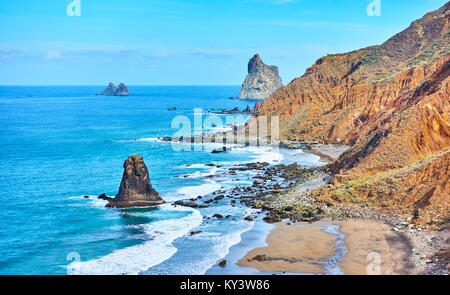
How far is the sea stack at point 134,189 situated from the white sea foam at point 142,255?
7074 mm

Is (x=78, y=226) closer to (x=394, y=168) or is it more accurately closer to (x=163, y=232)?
(x=163, y=232)

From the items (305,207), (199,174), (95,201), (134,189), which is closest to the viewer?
(305,207)

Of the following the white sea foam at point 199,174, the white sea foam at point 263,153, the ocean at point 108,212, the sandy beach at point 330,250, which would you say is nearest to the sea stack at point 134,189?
the ocean at point 108,212

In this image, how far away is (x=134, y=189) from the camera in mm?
49031

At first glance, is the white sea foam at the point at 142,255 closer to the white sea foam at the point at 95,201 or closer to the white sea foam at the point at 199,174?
the white sea foam at the point at 95,201

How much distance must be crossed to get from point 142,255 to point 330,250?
13788 mm

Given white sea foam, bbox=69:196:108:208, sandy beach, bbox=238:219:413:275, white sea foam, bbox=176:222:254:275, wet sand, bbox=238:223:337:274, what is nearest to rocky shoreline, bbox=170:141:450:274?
sandy beach, bbox=238:219:413:275

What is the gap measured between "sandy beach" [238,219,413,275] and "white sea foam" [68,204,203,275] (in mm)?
6586

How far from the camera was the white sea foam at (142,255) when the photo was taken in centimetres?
3147

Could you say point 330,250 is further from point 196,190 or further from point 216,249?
point 196,190

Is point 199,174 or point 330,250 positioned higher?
point 199,174

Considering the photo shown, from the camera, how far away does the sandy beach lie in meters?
29.2

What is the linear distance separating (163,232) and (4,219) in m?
17.0

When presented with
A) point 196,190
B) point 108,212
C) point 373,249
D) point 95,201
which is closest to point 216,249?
point 373,249
